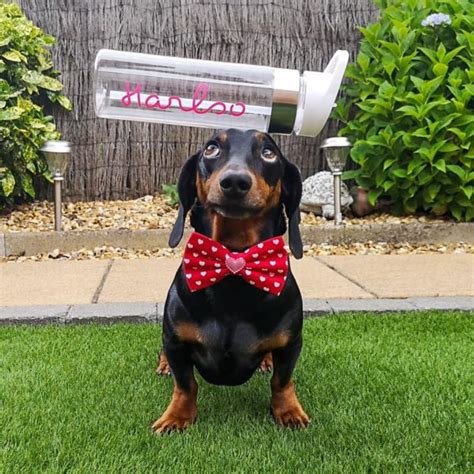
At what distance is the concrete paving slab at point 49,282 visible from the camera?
3410mm

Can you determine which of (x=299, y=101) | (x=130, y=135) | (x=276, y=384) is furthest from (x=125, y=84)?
(x=130, y=135)

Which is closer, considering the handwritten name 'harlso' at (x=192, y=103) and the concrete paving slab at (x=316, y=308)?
the handwritten name 'harlso' at (x=192, y=103)

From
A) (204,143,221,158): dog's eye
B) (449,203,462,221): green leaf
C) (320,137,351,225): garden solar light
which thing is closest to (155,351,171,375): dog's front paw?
(204,143,221,158): dog's eye

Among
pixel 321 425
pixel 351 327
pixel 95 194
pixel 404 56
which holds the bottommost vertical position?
pixel 95 194

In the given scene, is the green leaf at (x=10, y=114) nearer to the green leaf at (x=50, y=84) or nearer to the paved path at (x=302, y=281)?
the green leaf at (x=50, y=84)

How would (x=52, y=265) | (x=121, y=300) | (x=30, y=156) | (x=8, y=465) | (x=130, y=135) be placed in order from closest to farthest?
(x=8, y=465) < (x=121, y=300) < (x=52, y=265) < (x=30, y=156) < (x=130, y=135)

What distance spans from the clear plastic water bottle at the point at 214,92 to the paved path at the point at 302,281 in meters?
1.63

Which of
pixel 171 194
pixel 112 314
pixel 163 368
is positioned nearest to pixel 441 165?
pixel 171 194

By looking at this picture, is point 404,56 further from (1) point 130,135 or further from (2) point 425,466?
(2) point 425,466

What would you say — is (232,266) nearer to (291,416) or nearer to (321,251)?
(291,416)

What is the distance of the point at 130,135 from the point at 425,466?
453 centimetres

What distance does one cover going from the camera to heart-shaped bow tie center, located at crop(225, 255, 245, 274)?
6.27ft

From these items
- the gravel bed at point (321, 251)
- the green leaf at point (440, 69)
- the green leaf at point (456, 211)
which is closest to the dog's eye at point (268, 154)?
the gravel bed at point (321, 251)

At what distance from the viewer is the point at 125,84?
1740 mm
